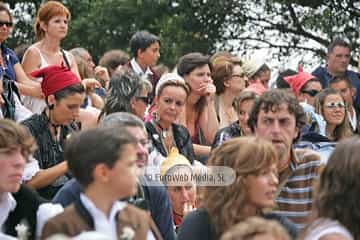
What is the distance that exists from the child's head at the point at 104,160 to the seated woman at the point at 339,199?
98 centimetres

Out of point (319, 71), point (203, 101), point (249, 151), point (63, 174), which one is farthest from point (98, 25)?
point (249, 151)

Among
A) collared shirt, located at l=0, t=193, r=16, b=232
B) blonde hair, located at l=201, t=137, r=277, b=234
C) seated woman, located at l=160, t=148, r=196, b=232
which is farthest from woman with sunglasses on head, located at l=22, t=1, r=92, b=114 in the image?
blonde hair, located at l=201, t=137, r=277, b=234

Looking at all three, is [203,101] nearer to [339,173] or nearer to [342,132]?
[342,132]

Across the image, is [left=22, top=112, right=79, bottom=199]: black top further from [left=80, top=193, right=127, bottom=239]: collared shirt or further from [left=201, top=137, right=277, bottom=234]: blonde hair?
[left=80, top=193, right=127, bottom=239]: collared shirt

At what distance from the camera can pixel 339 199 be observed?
18.5 feet

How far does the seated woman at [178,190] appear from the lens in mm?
8094

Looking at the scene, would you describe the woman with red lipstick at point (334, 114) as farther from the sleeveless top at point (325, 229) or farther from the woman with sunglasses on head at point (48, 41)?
the sleeveless top at point (325, 229)

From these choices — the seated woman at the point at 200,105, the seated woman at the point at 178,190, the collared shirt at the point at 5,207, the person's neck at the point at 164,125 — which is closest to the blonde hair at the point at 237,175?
the collared shirt at the point at 5,207

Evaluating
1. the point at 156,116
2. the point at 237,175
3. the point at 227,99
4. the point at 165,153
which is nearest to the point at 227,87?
the point at 227,99

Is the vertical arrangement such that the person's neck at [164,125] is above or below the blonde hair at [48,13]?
below

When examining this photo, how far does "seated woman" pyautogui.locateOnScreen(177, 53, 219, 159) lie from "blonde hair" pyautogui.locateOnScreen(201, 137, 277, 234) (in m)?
3.92

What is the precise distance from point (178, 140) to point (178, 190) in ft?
3.20

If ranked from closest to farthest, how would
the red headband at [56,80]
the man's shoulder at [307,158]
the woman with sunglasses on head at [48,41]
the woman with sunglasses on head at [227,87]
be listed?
the man's shoulder at [307,158], the red headband at [56,80], the woman with sunglasses on head at [48,41], the woman with sunglasses on head at [227,87]

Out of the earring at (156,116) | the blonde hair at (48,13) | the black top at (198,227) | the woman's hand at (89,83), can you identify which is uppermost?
the blonde hair at (48,13)
